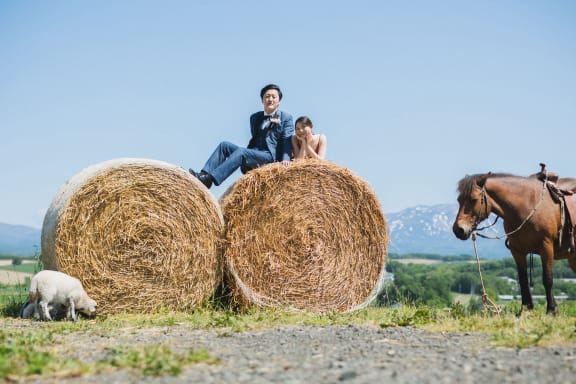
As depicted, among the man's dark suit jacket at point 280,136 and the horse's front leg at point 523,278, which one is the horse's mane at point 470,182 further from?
the man's dark suit jacket at point 280,136

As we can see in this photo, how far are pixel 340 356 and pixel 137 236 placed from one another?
13.8 ft

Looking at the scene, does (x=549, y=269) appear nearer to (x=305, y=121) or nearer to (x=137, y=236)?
(x=305, y=121)

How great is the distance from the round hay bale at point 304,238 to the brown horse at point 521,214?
51.2 inches

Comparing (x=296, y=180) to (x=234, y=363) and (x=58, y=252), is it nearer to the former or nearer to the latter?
(x=58, y=252)

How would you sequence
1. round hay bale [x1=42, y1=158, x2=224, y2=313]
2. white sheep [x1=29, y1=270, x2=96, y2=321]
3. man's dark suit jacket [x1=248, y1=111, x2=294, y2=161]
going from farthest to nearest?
man's dark suit jacket [x1=248, y1=111, x2=294, y2=161] < round hay bale [x1=42, y1=158, x2=224, y2=313] < white sheep [x1=29, y1=270, x2=96, y2=321]

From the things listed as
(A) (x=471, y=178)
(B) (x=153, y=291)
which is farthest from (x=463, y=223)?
(B) (x=153, y=291)

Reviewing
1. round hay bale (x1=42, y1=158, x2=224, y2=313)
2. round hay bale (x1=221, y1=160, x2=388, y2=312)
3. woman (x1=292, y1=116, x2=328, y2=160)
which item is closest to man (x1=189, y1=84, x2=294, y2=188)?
woman (x1=292, y1=116, x2=328, y2=160)

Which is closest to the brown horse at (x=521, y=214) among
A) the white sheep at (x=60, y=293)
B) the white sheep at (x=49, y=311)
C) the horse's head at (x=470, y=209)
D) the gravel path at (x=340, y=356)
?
the horse's head at (x=470, y=209)

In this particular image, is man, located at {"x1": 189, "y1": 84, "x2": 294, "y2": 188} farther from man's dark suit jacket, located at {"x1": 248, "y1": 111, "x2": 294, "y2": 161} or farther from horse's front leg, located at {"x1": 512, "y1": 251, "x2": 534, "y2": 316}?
horse's front leg, located at {"x1": 512, "y1": 251, "x2": 534, "y2": 316}

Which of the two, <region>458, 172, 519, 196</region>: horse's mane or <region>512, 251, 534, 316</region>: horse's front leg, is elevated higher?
<region>458, 172, 519, 196</region>: horse's mane

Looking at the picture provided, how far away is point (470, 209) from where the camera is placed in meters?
8.63

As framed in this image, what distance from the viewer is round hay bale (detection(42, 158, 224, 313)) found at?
27.3 ft

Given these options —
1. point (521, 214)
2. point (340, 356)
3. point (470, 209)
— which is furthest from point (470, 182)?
point (340, 356)

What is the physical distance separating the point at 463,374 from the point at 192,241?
16.5 ft
